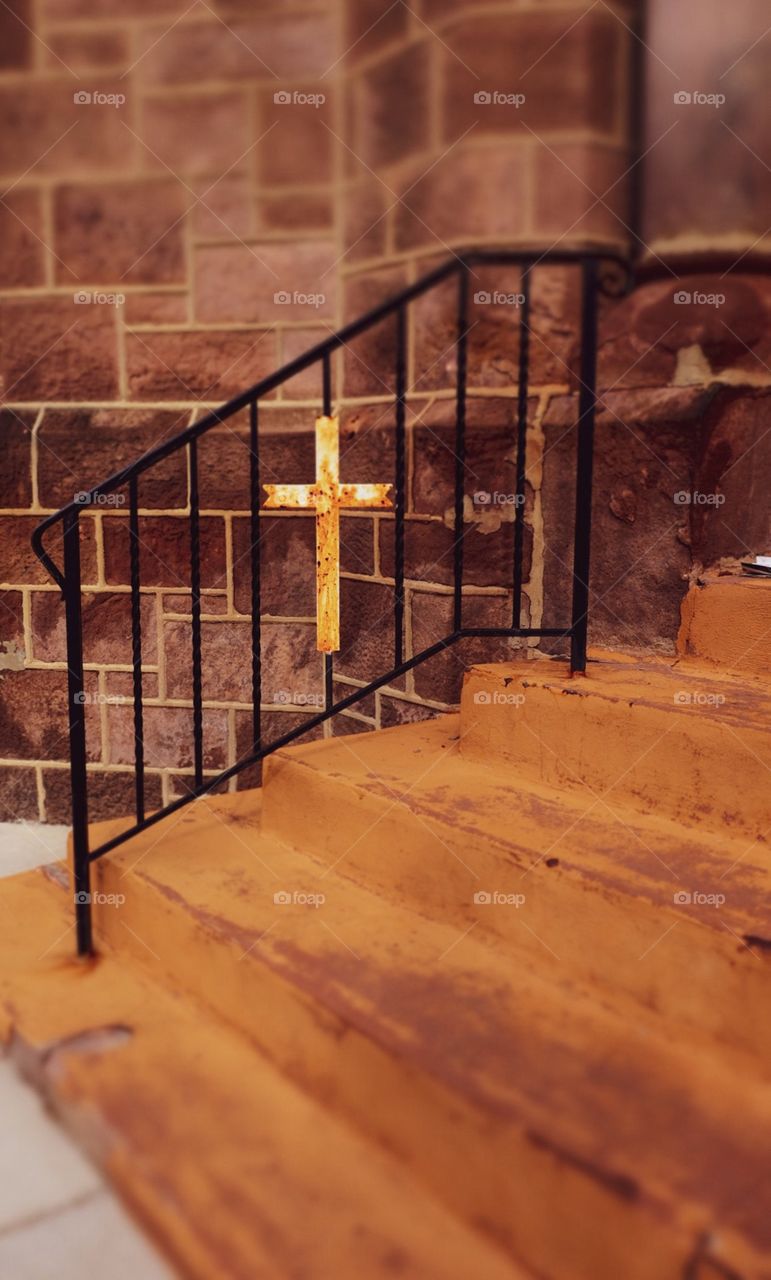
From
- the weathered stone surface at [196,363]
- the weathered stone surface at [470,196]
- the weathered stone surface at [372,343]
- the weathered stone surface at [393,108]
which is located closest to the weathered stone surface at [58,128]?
the weathered stone surface at [196,363]

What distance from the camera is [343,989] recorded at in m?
1.74

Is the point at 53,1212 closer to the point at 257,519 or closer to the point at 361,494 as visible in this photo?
the point at 257,519

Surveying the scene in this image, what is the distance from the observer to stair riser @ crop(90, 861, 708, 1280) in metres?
1.22

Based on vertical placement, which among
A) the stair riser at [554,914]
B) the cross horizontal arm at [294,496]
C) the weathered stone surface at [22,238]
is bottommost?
the stair riser at [554,914]

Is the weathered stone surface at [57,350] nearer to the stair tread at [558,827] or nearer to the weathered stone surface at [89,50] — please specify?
the weathered stone surface at [89,50]

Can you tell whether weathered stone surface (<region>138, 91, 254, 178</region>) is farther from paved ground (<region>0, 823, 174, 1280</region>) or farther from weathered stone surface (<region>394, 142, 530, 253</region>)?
paved ground (<region>0, 823, 174, 1280</region>)

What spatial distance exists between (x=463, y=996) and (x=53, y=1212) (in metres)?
0.73

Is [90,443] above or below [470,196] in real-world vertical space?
below

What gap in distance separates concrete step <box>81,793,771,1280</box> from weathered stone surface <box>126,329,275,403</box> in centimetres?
191

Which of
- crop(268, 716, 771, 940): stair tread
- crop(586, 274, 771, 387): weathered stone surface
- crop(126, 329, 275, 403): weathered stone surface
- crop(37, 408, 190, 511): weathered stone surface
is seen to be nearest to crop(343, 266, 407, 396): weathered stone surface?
crop(126, 329, 275, 403): weathered stone surface

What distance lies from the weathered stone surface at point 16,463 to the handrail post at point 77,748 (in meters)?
1.45

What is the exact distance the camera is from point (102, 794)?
3.70 metres

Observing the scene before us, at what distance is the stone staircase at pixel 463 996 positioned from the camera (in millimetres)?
1337

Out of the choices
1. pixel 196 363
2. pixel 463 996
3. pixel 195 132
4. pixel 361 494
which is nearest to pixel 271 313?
pixel 196 363
